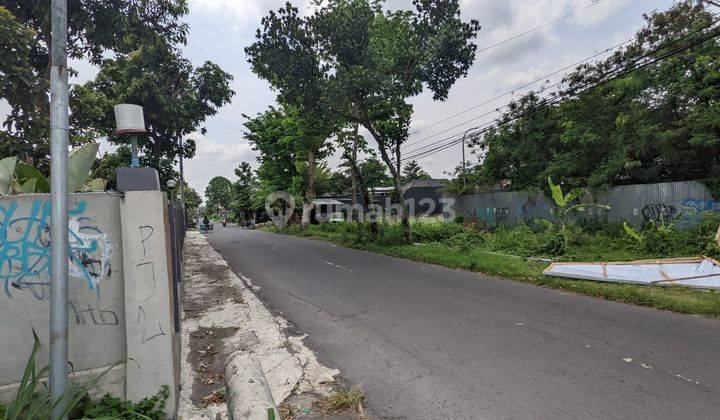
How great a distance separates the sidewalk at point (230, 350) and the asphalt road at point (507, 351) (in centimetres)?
38

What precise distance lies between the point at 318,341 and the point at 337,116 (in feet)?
35.6

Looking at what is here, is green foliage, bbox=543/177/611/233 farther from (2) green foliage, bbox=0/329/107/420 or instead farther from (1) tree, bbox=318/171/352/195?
(1) tree, bbox=318/171/352/195

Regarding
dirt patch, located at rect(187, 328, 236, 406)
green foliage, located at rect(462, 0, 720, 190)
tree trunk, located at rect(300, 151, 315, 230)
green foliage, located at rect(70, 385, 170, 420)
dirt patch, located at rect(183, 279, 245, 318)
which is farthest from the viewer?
tree trunk, located at rect(300, 151, 315, 230)

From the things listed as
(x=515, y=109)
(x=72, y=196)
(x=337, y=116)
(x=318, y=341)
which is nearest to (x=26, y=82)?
(x=72, y=196)

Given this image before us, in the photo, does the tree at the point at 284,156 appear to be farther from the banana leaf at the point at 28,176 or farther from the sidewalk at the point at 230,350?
the banana leaf at the point at 28,176

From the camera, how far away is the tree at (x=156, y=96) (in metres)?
10.9

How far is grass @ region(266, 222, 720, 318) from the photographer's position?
645 centimetres

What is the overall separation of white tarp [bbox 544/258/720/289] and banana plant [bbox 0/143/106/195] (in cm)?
866

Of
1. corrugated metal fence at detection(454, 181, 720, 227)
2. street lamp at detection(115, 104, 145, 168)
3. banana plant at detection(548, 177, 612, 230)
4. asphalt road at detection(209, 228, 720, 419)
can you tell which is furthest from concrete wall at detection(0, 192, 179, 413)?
corrugated metal fence at detection(454, 181, 720, 227)

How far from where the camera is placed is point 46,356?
2.96m

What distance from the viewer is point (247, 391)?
291 centimetres

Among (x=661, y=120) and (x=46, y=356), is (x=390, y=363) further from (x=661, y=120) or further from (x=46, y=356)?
(x=661, y=120)

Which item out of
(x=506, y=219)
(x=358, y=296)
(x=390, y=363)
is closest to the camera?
(x=390, y=363)

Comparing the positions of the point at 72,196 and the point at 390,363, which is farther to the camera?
the point at 390,363
